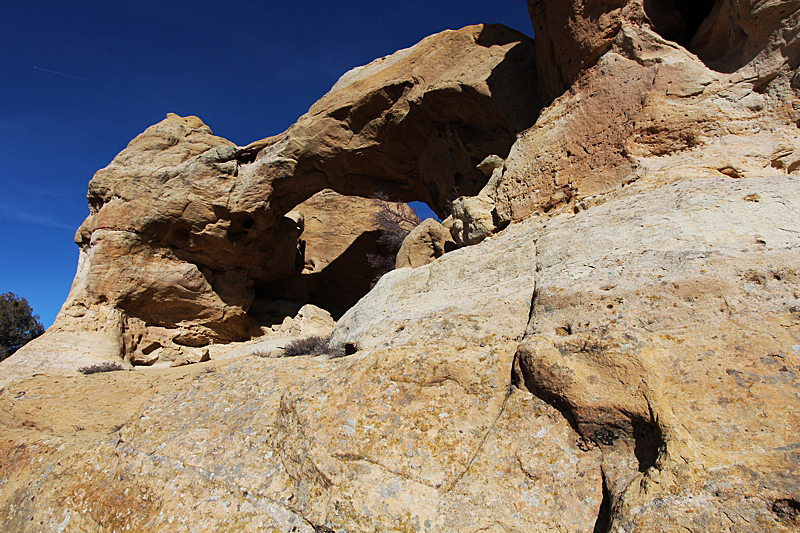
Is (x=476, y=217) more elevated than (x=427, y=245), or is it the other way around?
(x=476, y=217)

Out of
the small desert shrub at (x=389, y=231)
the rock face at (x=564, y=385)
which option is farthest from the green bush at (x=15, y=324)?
Result: the rock face at (x=564, y=385)

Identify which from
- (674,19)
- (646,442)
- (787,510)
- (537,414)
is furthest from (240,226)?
(787,510)

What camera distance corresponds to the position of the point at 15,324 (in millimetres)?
18969

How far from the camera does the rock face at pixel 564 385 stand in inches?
86.0

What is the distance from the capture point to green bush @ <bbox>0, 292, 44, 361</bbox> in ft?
60.7

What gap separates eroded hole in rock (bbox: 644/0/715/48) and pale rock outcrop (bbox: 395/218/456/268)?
12.2ft

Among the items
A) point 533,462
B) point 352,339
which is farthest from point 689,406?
point 352,339

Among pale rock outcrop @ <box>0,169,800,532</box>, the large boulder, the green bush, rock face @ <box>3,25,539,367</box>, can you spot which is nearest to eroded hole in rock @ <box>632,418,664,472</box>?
pale rock outcrop @ <box>0,169,800,532</box>

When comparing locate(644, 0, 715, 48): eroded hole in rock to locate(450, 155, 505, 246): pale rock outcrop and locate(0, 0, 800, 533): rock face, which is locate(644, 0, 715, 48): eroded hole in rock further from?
locate(450, 155, 505, 246): pale rock outcrop

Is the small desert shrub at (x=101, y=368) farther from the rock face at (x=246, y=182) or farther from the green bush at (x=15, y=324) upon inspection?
the green bush at (x=15, y=324)

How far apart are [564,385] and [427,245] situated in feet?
15.3

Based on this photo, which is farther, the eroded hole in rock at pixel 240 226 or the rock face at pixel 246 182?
the eroded hole in rock at pixel 240 226

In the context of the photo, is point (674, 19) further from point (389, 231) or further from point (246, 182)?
point (389, 231)

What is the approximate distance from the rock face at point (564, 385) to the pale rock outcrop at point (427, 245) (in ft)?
6.44
